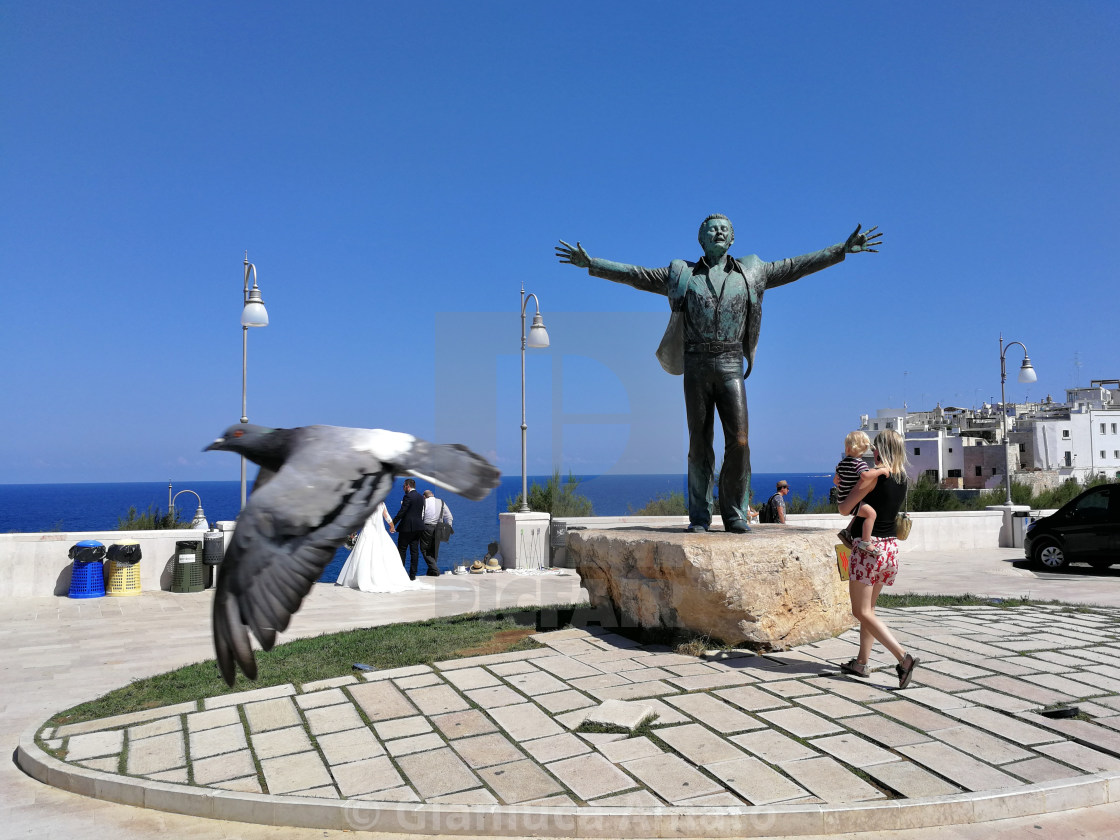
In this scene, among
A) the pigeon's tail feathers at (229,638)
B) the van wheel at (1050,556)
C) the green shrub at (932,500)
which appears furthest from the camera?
the green shrub at (932,500)

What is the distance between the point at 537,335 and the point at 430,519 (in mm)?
3650

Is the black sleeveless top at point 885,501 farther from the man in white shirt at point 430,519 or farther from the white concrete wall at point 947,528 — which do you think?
the white concrete wall at point 947,528

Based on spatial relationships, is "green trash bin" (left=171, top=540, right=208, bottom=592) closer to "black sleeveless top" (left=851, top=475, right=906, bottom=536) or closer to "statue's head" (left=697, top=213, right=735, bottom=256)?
"statue's head" (left=697, top=213, right=735, bottom=256)

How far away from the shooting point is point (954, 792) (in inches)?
140

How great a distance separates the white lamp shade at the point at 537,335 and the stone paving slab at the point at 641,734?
7.83m

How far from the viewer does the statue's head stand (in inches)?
256

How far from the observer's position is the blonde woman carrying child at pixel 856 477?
197 inches

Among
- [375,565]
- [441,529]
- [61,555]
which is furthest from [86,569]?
[441,529]

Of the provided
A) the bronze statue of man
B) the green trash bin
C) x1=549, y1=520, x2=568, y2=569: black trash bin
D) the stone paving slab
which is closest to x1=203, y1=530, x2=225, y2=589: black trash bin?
the green trash bin

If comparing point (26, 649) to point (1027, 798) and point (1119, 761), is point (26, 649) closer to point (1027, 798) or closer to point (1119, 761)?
point (1027, 798)

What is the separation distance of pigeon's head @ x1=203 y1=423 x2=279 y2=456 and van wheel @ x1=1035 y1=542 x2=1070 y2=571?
47.8 ft

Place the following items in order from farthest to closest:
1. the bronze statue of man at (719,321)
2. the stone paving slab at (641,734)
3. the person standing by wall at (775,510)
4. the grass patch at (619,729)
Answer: the person standing by wall at (775,510) < the bronze statue of man at (719,321) < the grass patch at (619,729) < the stone paving slab at (641,734)

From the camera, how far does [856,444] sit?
5363mm

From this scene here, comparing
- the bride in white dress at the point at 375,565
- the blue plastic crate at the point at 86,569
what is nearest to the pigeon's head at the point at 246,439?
the bride in white dress at the point at 375,565
